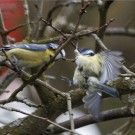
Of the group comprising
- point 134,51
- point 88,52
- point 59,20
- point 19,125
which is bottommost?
point 19,125

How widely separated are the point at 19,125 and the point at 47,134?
18 cm

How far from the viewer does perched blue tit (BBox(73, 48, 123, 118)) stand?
168 centimetres

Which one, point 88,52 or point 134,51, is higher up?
point 134,51

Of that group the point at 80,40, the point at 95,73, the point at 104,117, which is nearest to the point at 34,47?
the point at 95,73

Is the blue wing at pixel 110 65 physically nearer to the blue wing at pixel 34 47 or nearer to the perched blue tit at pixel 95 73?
the perched blue tit at pixel 95 73

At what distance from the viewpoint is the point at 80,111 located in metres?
3.32

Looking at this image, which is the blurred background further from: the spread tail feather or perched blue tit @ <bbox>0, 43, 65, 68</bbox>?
the spread tail feather

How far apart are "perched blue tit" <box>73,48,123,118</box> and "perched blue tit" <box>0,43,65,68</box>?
11 centimetres

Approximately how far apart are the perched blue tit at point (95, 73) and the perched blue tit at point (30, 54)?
4.5 inches

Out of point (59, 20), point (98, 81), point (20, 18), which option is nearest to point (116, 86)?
point (98, 81)

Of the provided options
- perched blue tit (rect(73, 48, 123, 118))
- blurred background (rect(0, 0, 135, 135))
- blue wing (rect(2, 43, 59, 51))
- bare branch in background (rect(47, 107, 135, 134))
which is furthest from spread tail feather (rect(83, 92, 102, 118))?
blurred background (rect(0, 0, 135, 135))

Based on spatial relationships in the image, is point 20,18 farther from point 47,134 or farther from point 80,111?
point 47,134

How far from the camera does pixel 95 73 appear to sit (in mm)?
1812

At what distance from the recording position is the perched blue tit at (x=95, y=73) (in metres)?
1.68
